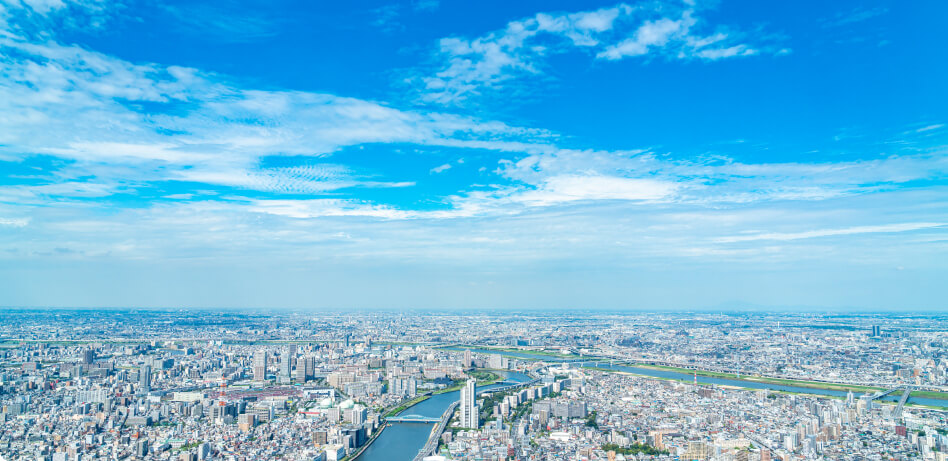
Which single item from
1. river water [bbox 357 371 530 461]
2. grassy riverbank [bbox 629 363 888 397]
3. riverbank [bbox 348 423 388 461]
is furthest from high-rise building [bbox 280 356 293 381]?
grassy riverbank [bbox 629 363 888 397]

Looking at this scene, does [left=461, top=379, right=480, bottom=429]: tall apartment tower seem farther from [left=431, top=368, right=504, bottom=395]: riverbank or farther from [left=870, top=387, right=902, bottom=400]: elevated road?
[left=870, top=387, right=902, bottom=400]: elevated road

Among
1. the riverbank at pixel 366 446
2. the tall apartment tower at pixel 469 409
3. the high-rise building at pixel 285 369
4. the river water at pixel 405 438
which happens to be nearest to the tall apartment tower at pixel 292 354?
the high-rise building at pixel 285 369

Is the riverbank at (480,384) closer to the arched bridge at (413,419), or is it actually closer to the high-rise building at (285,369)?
the arched bridge at (413,419)

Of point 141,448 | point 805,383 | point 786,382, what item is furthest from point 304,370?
point 805,383

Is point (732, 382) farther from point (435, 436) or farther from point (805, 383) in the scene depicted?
point (435, 436)

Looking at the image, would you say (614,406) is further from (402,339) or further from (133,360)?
(402,339)
